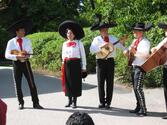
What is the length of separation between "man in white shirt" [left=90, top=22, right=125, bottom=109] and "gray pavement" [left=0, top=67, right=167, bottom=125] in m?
0.32

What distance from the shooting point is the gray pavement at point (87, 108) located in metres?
9.17

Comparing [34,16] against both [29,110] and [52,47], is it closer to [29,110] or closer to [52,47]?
[52,47]

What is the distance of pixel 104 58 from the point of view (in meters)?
9.92

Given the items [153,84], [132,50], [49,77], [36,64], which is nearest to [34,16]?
[36,64]

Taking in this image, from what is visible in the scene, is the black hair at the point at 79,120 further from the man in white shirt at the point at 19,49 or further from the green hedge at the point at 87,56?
the green hedge at the point at 87,56

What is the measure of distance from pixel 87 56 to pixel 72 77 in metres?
6.83

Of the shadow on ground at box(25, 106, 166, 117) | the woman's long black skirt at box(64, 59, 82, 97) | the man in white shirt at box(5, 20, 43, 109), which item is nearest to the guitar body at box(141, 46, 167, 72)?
the shadow on ground at box(25, 106, 166, 117)

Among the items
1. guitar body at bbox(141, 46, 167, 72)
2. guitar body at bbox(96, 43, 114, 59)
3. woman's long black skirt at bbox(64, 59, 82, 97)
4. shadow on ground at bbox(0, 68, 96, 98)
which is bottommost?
shadow on ground at bbox(0, 68, 96, 98)

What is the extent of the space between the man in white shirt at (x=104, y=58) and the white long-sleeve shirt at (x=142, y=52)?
73cm

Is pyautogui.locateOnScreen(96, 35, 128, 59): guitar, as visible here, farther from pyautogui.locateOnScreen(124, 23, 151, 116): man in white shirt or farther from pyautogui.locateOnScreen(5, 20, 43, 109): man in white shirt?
pyautogui.locateOnScreen(5, 20, 43, 109): man in white shirt

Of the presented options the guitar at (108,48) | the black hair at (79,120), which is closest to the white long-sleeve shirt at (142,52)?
the guitar at (108,48)

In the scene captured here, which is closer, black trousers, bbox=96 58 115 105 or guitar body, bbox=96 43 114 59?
guitar body, bbox=96 43 114 59

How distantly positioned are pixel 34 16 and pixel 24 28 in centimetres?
2267

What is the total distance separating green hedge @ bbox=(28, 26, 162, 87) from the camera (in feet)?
40.6
